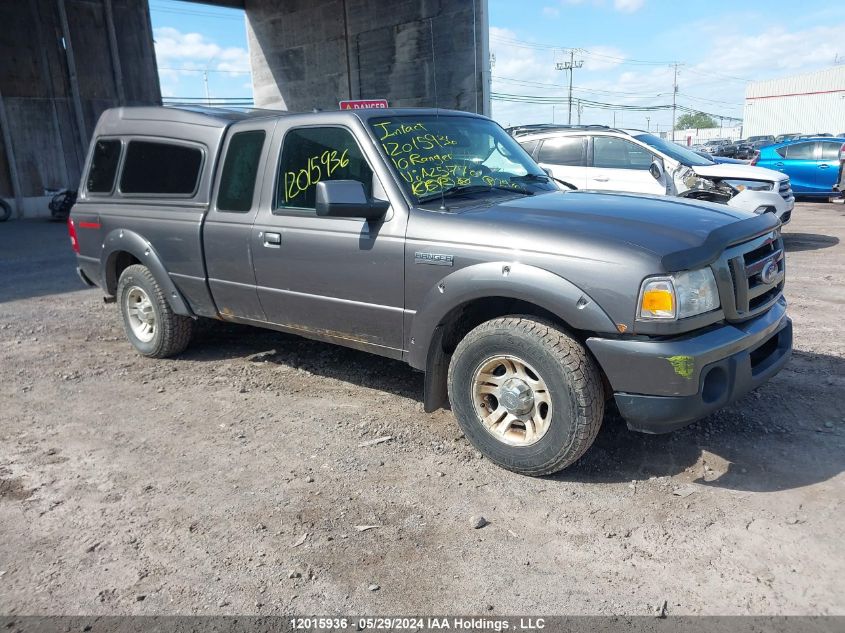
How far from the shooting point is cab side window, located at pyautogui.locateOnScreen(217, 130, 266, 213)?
4570 mm

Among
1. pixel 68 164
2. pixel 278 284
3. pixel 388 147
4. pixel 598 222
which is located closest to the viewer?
pixel 598 222

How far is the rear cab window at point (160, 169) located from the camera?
5004mm

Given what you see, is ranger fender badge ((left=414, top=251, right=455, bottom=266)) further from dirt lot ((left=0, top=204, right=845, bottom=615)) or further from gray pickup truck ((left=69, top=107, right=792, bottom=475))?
dirt lot ((left=0, top=204, right=845, bottom=615))

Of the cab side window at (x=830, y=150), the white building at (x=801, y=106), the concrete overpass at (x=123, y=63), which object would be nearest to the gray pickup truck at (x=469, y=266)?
the concrete overpass at (x=123, y=63)

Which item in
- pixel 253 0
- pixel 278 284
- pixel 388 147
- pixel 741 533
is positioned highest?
pixel 253 0

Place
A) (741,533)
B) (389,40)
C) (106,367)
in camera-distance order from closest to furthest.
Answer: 1. (741,533)
2. (106,367)
3. (389,40)

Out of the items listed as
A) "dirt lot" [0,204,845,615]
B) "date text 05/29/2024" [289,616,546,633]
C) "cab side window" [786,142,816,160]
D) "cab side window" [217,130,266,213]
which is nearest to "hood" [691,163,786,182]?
"dirt lot" [0,204,845,615]

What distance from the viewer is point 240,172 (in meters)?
4.69

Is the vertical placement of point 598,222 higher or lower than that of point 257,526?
higher

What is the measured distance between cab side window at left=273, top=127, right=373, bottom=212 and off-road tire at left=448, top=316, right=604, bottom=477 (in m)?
1.20

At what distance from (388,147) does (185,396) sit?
94.2 inches

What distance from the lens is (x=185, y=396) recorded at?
485 cm

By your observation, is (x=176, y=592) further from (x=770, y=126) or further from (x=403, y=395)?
(x=770, y=126)

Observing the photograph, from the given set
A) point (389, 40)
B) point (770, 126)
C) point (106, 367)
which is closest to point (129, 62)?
point (389, 40)
